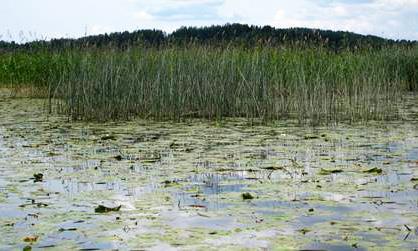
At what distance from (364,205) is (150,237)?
141cm

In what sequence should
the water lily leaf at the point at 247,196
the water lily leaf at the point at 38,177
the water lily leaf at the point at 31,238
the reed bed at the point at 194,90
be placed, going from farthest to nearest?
the reed bed at the point at 194,90
the water lily leaf at the point at 38,177
the water lily leaf at the point at 247,196
the water lily leaf at the point at 31,238

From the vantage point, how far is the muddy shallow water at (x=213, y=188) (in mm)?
3176

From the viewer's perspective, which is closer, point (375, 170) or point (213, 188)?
point (213, 188)

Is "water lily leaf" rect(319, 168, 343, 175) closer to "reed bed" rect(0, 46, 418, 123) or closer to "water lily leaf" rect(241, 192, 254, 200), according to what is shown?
"water lily leaf" rect(241, 192, 254, 200)

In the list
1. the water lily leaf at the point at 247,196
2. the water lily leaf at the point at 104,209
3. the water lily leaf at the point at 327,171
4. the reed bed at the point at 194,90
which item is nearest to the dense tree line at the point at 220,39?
the reed bed at the point at 194,90

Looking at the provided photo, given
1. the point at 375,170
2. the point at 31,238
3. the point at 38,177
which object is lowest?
the point at 31,238

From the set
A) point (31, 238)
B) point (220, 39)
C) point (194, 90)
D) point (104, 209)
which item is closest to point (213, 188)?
point (104, 209)

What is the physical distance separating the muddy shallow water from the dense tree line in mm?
3299

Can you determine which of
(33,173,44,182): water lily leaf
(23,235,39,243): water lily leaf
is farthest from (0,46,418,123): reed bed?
(23,235,39,243): water lily leaf

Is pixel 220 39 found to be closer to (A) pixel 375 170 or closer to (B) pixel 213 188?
(A) pixel 375 170

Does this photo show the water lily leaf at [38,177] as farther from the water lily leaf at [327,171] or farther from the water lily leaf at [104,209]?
the water lily leaf at [327,171]

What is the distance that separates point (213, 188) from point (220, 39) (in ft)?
25.4

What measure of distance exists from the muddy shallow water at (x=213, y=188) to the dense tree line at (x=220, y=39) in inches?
130

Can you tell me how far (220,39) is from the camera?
38.9ft
